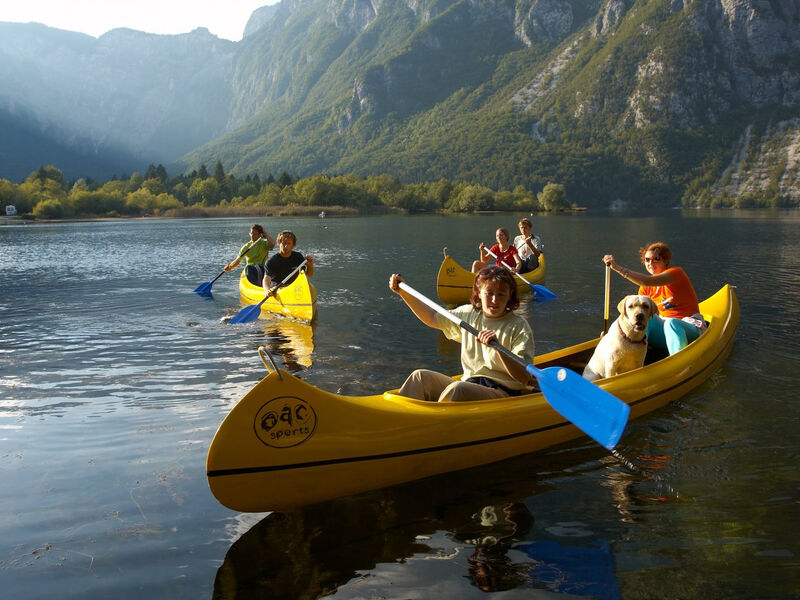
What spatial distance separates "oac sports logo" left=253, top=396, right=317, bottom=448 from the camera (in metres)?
4.66

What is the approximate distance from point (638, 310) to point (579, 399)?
70.0 inches

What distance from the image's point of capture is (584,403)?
5.44 m

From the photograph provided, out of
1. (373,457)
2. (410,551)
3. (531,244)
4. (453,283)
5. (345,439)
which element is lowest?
(410,551)

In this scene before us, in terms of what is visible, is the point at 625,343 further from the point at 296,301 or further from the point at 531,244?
the point at 531,244

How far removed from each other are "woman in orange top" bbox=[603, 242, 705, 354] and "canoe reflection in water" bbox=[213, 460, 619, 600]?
4099 mm

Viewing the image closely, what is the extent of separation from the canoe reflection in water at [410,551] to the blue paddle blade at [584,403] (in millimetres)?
821

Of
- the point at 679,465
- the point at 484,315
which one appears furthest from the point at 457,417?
the point at 679,465

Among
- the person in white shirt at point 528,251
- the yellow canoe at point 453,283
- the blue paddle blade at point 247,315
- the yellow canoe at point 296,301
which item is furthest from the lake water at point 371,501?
the person in white shirt at point 528,251

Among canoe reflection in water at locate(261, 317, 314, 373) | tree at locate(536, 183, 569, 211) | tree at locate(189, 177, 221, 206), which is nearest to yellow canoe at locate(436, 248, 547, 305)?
canoe reflection in water at locate(261, 317, 314, 373)

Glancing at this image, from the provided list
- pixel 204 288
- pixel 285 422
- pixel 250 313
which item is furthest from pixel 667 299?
pixel 204 288

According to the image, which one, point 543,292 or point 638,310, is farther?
point 543,292

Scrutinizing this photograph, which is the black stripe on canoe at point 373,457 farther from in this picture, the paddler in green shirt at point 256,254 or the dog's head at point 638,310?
the paddler in green shirt at point 256,254

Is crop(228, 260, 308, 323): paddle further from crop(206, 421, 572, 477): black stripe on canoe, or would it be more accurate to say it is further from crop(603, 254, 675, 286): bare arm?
crop(206, 421, 572, 477): black stripe on canoe

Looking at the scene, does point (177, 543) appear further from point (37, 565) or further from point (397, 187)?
point (397, 187)
